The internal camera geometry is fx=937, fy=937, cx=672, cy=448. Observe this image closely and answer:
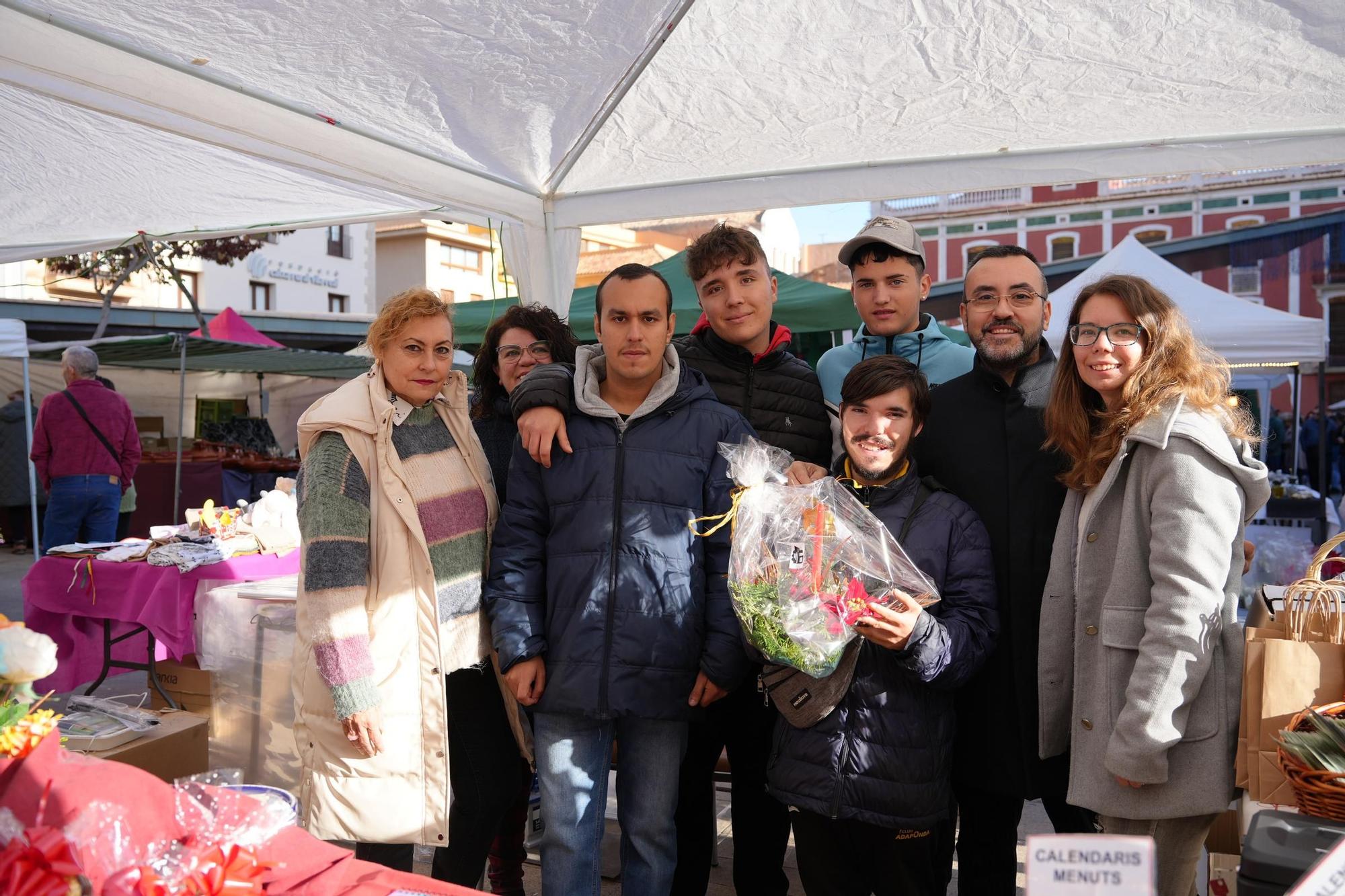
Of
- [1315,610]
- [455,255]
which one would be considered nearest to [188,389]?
[1315,610]

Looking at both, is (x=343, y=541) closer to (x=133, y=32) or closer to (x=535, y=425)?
(x=535, y=425)

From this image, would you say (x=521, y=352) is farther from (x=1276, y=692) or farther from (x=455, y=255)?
(x=455, y=255)

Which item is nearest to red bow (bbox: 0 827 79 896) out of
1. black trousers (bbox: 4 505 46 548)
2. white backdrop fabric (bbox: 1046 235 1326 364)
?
white backdrop fabric (bbox: 1046 235 1326 364)

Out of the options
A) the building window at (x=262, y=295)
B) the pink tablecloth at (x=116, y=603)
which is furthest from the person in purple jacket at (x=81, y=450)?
the building window at (x=262, y=295)

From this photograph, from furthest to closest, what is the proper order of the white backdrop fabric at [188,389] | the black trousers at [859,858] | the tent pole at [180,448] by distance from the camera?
the white backdrop fabric at [188,389] → the tent pole at [180,448] → the black trousers at [859,858]

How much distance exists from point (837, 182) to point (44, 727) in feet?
11.5

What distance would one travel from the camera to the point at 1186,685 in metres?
2.02

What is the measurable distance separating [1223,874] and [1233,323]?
764cm

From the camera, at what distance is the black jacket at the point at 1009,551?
7.91 feet

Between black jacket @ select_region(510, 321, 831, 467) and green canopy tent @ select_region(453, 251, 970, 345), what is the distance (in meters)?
3.10

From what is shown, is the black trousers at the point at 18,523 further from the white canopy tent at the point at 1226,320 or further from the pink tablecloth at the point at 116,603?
the white canopy tent at the point at 1226,320

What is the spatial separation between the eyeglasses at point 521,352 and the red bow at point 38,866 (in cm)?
196

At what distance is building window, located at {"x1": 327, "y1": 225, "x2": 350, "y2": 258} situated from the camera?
31109mm

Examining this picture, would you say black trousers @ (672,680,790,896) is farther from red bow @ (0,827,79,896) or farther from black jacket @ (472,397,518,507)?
red bow @ (0,827,79,896)
